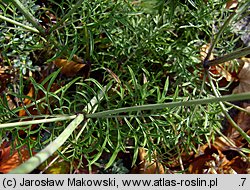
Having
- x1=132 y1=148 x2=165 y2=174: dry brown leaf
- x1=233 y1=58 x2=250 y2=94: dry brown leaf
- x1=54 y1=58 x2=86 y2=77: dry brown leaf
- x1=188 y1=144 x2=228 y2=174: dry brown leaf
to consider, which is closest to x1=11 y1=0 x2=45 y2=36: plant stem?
x1=54 y1=58 x2=86 y2=77: dry brown leaf

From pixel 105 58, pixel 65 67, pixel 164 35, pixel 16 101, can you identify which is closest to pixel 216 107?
pixel 164 35

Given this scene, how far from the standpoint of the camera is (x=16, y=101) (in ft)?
5.59

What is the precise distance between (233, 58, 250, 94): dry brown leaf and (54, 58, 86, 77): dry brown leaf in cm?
76

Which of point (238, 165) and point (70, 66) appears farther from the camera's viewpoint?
point (238, 165)

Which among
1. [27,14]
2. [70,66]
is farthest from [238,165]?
[27,14]

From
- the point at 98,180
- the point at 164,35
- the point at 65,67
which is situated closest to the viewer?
the point at 98,180

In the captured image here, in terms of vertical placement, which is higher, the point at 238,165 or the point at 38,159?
the point at 38,159

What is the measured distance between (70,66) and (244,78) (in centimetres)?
83

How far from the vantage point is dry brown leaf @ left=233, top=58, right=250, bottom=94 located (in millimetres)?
1962

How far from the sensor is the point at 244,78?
198 cm

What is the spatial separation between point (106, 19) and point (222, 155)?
0.88 meters

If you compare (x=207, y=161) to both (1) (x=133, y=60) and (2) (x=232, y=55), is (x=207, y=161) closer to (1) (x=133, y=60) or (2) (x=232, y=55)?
(1) (x=133, y=60)

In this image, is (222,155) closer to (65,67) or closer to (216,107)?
(216,107)

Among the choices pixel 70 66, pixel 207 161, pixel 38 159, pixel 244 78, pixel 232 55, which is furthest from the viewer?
pixel 244 78
